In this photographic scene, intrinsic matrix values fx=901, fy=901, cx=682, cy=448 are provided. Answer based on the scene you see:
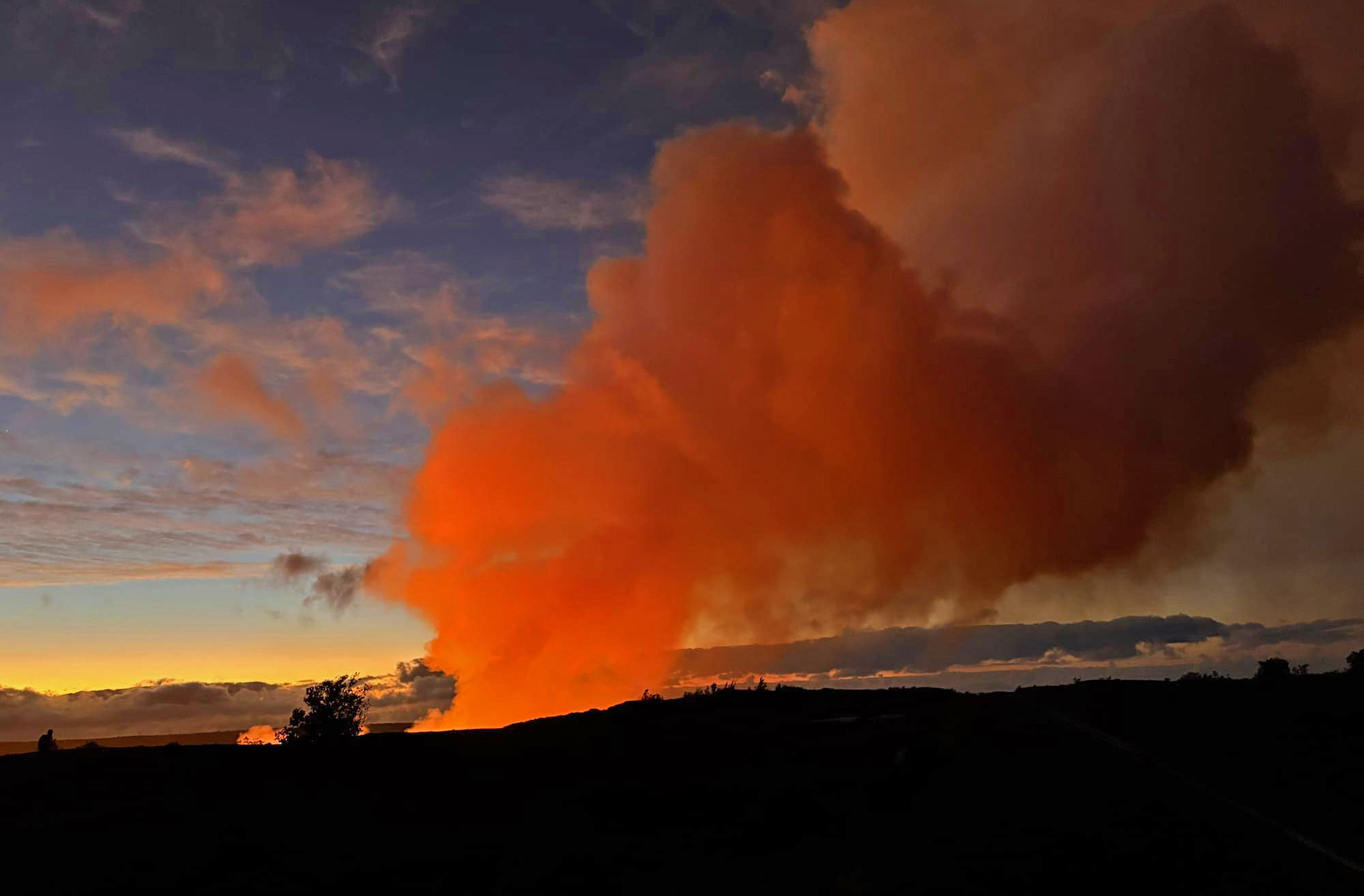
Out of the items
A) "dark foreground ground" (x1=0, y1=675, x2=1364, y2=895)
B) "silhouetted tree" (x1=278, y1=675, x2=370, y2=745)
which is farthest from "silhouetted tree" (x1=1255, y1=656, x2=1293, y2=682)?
"silhouetted tree" (x1=278, y1=675, x2=370, y2=745)

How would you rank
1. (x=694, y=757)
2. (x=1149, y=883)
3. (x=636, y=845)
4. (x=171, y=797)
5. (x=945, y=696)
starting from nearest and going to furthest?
(x=1149, y=883), (x=636, y=845), (x=171, y=797), (x=694, y=757), (x=945, y=696)

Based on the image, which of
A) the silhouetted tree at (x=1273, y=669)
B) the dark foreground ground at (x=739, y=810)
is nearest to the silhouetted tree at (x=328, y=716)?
the dark foreground ground at (x=739, y=810)

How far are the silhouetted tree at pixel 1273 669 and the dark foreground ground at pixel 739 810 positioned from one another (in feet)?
77.2

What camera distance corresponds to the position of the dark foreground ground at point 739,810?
70.9 ft

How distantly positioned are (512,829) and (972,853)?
12867 millimetres

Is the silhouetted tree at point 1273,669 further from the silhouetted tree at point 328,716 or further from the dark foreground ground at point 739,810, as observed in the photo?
the silhouetted tree at point 328,716

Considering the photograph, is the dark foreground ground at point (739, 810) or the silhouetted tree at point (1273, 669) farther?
the silhouetted tree at point (1273, 669)

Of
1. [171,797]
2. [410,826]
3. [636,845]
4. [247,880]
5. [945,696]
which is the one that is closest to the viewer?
[247,880]

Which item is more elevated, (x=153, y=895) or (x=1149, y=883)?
(x=153, y=895)

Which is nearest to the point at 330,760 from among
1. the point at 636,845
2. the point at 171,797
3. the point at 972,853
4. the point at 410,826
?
the point at 171,797

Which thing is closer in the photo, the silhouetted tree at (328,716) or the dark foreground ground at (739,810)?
the dark foreground ground at (739,810)

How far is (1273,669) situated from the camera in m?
69.0

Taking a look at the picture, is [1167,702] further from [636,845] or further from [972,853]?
[636,845]

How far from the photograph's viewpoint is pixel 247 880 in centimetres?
2205
